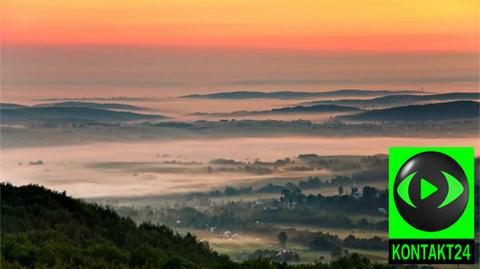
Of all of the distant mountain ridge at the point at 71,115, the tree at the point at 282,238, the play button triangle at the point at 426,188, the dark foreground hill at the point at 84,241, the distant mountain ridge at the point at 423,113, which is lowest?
the dark foreground hill at the point at 84,241

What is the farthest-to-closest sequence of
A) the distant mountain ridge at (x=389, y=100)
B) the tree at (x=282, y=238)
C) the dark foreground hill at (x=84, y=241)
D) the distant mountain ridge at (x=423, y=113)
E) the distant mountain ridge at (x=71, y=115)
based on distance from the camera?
the distant mountain ridge at (x=389, y=100), the distant mountain ridge at (x=423, y=113), the distant mountain ridge at (x=71, y=115), the tree at (x=282, y=238), the dark foreground hill at (x=84, y=241)

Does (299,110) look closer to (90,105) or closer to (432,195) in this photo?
(90,105)

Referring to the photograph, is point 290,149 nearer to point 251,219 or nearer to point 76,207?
point 251,219

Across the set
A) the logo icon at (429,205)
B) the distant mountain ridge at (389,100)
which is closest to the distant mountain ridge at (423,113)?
the distant mountain ridge at (389,100)

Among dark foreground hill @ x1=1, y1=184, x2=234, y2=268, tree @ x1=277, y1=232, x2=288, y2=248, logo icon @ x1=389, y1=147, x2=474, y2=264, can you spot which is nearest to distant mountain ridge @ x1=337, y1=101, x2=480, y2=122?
tree @ x1=277, y1=232, x2=288, y2=248

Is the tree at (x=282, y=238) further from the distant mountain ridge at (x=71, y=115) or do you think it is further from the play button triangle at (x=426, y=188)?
the play button triangle at (x=426, y=188)

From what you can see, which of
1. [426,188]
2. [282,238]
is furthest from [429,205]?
[282,238]

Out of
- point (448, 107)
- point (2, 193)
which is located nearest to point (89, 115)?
point (448, 107)

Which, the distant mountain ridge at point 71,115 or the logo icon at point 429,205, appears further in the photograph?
the distant mountain ridge at point 71,115
